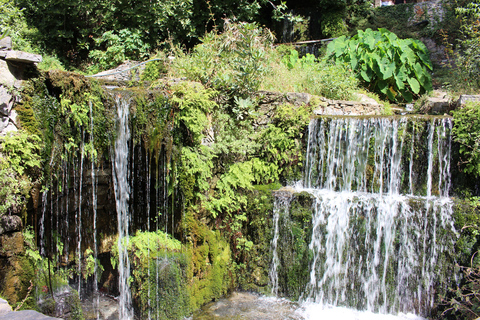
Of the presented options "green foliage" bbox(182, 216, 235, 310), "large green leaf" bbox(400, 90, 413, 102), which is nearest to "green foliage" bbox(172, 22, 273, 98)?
"green foliage" bbox(182, 216, 235, 310)

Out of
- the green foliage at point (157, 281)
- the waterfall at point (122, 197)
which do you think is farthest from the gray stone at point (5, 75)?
the green foliage at point (157, 281)

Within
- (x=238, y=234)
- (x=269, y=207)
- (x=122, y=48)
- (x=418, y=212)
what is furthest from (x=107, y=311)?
(x=122, y=48)

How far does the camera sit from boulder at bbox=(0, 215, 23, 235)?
4297 millimetres

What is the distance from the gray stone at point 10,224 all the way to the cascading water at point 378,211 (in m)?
4.10

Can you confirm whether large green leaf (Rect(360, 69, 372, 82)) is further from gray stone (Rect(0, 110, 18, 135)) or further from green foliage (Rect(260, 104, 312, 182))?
gray stone (Rect(0, 110, 18, 135))

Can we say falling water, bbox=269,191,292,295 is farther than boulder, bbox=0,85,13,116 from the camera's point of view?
Yes

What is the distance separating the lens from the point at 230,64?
7.44m

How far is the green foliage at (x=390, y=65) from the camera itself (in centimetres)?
971

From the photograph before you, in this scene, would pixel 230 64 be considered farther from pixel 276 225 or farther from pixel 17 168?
pixel 17 168

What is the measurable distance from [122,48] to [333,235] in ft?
27.4

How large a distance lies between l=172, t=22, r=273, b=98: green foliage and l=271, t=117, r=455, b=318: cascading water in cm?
167

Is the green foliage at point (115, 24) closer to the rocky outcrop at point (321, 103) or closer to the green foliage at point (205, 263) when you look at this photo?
the rocky outcrop at point (321, 103)

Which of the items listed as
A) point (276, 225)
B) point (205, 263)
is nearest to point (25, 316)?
point (205, 263)

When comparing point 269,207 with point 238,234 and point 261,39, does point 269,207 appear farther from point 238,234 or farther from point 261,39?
point 261,39
